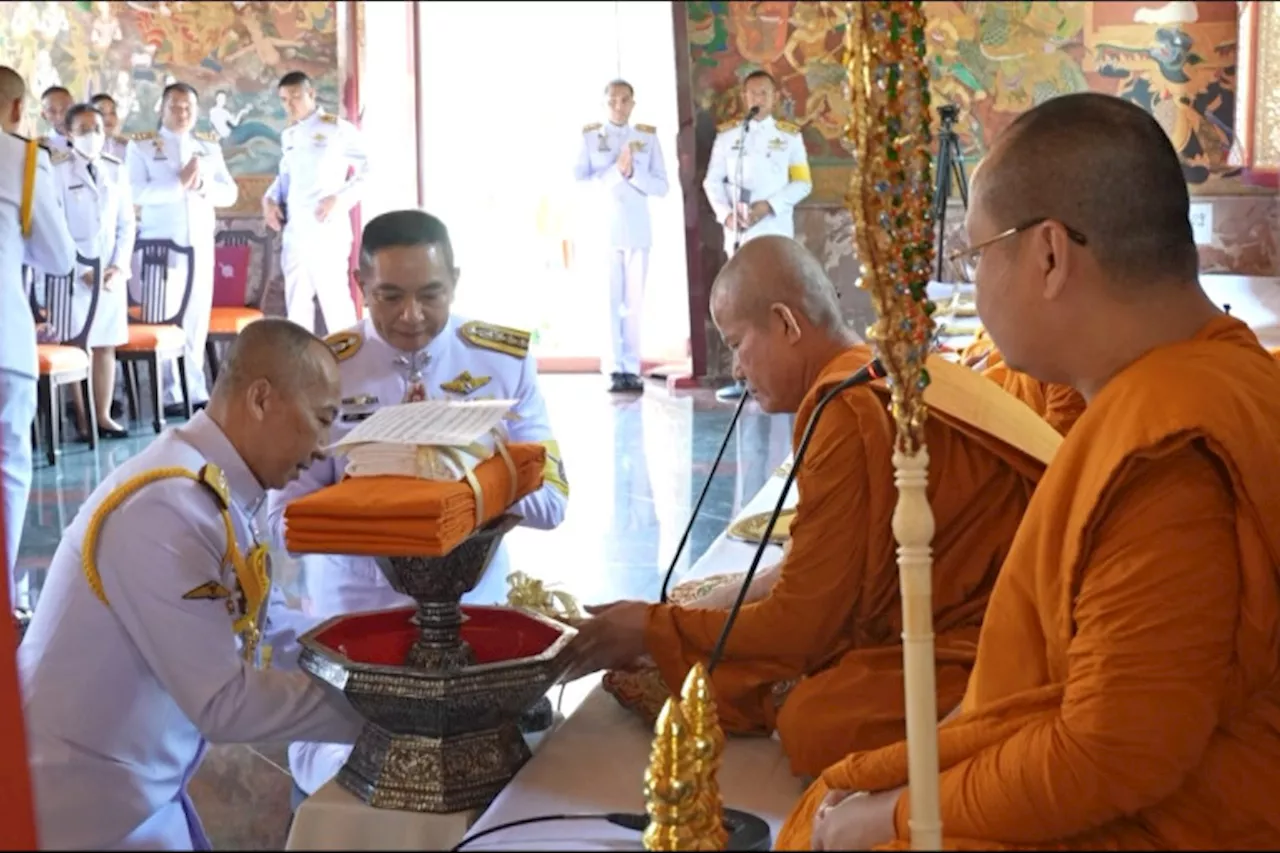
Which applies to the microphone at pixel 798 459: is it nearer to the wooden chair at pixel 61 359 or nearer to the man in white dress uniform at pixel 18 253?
the man in white dress uniform at pixel 18 253

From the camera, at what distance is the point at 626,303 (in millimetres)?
10391

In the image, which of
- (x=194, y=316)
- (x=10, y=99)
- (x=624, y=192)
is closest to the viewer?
(x=10, y=99)

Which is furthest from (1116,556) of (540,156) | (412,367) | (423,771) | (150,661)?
(540,156)

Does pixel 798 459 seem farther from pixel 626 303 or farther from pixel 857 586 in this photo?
pixel 626 303

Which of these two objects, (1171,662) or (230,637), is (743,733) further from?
(1171,662)

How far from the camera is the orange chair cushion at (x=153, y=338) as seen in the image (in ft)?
27.0

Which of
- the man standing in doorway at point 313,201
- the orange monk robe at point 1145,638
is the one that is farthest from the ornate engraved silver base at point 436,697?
the man standing in doorway at point 313,201

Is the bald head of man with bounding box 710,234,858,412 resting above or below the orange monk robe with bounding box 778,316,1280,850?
above

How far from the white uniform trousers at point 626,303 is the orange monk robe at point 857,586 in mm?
7848

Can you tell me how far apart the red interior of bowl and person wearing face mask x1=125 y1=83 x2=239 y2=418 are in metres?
6.78

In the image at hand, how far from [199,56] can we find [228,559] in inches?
370

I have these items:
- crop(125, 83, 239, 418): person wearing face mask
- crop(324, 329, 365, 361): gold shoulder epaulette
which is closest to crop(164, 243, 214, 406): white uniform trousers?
crop(125, 83, 239, 418): person wearing face mask

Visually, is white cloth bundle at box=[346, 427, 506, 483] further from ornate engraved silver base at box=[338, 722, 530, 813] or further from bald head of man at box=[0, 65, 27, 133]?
bald head of man at box=[0, 65, 27, 133]

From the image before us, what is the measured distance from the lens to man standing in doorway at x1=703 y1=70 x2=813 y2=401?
32.4ft
